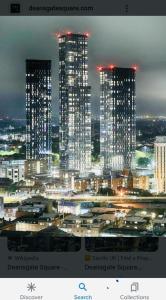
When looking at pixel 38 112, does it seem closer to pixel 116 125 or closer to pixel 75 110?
pixel 75 110

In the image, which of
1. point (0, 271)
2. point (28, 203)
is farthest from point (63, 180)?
point (0, 271)

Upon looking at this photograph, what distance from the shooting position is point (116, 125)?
351 centimetres

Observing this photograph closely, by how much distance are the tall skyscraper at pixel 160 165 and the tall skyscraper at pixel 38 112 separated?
2.41 ft

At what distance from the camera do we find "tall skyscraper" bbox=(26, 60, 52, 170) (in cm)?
327

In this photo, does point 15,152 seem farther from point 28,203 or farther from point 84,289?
point 84,289

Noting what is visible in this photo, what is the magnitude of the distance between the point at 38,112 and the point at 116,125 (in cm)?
55

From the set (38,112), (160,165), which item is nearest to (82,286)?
(160,165)

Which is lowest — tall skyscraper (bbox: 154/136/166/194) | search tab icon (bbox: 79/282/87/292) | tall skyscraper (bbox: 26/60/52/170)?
search tab icon (bbox: 79/282/87/292)

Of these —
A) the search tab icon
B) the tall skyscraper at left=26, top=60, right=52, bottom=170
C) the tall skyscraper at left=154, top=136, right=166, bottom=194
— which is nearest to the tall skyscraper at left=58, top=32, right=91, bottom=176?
the tall skyscraper at left=26, top=60, right=52, bottom=170

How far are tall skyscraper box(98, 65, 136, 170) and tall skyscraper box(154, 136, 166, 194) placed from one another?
18 centimetres

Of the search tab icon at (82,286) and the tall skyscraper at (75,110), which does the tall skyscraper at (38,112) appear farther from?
the search tab icon at (82,286)

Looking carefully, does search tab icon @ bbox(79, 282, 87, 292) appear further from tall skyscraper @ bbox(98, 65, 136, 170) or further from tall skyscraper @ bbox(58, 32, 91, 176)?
tall skyscraper @ bbox(98, 65, 136, 170)

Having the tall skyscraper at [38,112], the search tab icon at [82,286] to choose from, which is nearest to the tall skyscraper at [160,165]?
the tall skyscraper at [38,112]

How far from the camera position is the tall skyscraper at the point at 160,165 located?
335cm
